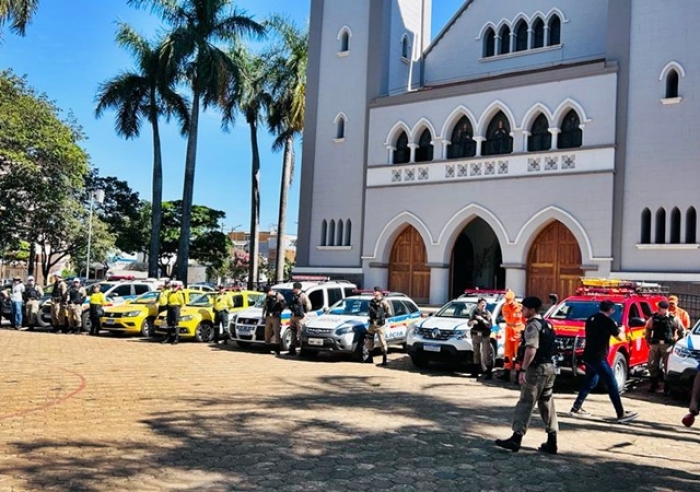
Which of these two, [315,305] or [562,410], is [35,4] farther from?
[562,410]

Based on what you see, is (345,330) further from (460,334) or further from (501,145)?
(501,145)

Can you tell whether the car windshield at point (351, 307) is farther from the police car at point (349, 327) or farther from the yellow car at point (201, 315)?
the yellow car at point (201, 315)

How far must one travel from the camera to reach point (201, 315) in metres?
19.6

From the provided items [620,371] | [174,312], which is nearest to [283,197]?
[174,312]

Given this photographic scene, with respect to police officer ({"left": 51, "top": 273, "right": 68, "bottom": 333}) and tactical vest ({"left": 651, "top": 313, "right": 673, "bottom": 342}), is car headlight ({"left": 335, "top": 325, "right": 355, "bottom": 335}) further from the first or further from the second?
police officer ({"left": 51, "top": 273, "right": 68, "bottom": 333})

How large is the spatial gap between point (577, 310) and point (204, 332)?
10521 mm

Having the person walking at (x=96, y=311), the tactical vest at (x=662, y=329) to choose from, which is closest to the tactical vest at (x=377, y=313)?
the tactical vest at (x=662, y=329)

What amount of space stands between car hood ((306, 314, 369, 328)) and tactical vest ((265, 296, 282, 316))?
3.49ft

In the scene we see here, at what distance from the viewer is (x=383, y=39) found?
29.8m

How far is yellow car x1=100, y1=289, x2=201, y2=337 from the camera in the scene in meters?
20.4

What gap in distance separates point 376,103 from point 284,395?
20290 mm

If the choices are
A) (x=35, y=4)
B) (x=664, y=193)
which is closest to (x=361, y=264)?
(x=664, y=193)

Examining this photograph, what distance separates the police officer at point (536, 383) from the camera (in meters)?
7.57

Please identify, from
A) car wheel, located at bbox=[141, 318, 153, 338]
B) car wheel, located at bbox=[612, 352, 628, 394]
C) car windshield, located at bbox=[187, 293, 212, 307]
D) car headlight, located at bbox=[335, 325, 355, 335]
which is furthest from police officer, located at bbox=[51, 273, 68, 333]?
car wheel, located at bbox=[612, 352, 628, 394]
